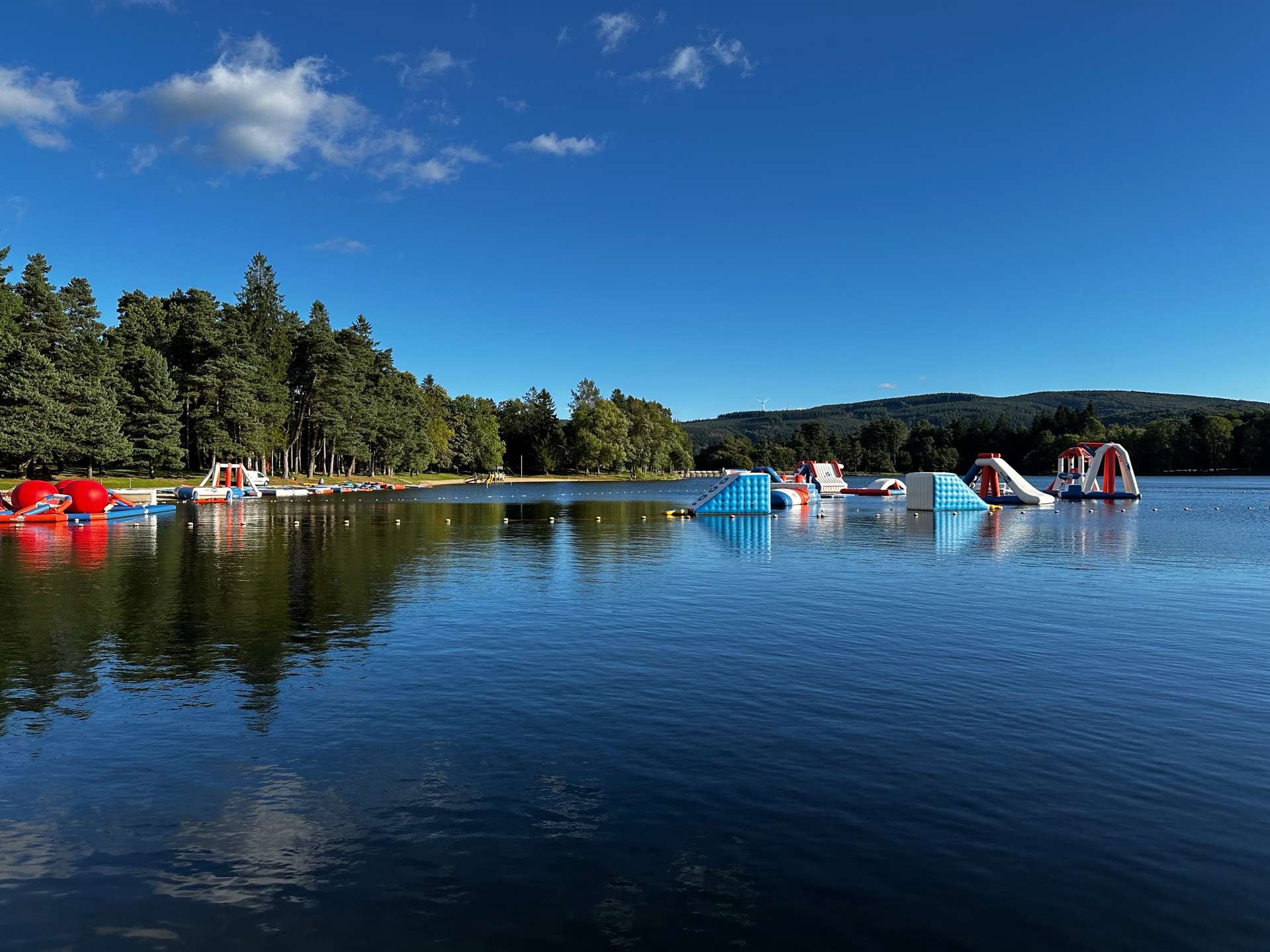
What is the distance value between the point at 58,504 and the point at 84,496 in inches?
67.9

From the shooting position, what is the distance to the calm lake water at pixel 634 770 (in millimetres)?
6707

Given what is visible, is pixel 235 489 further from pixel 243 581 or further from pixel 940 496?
pixel 940 496

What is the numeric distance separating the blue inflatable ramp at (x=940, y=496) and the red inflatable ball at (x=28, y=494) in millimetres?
62080

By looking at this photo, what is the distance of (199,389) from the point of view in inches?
3600

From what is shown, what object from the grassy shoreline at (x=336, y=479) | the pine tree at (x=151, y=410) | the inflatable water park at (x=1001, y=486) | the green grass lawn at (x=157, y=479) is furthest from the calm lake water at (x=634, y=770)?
A: the pine tree at (x=151, y=410)

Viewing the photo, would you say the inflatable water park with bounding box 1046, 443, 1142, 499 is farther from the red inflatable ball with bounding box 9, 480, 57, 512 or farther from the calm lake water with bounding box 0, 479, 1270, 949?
the red inflatable ball with bounding box 9, 480, 57, 512

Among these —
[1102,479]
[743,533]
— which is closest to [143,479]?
[743,533]

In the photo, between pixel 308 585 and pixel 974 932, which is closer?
pixel 974 932

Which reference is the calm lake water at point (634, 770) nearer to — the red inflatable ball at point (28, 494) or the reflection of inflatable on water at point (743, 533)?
the reflection of inflatable on water at point (743, 533)

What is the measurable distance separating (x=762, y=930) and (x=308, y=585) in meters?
21.4

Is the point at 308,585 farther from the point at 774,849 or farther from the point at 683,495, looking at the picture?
the point at 683,495

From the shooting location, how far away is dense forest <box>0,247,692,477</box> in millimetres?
69375

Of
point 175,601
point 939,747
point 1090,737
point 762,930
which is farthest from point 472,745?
point 175,601

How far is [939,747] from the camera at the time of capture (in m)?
10.5
